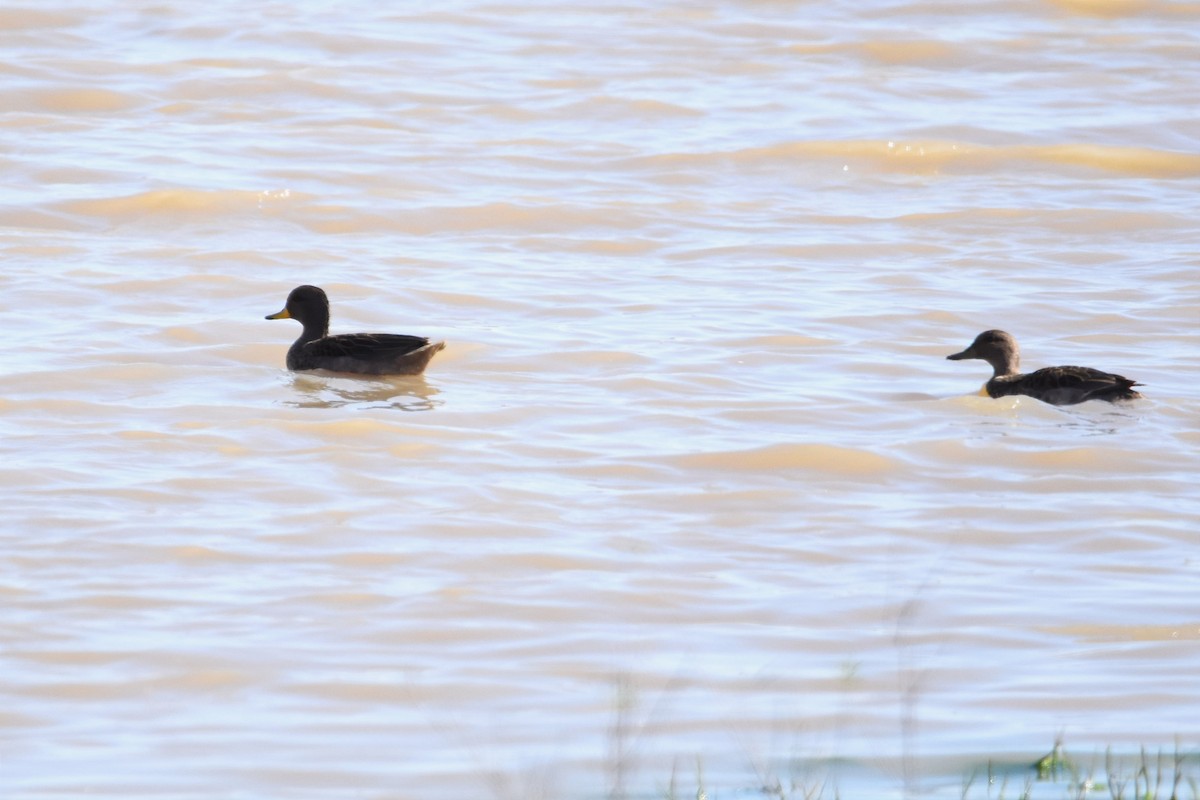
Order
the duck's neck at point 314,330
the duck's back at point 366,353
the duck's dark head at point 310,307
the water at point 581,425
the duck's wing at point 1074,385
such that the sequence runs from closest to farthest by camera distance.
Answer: the water at point 581,425 < the duck's wing at point 1074,385 < the duck's back at point 366,353 < the duck's neck at point 314,330 < the duck's dark head at point 310,307

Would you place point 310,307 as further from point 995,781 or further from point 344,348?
point 995,781

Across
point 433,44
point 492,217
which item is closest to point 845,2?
point 433,44

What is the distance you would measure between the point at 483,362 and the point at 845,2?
43.8ft

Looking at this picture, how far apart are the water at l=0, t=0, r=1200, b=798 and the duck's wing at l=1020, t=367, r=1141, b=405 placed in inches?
3.6

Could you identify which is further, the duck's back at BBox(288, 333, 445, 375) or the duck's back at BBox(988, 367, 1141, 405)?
the duck's back at BBox(288, 333, 445, 375)

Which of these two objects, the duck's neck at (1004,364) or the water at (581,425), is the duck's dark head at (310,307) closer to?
the water at (581,425)

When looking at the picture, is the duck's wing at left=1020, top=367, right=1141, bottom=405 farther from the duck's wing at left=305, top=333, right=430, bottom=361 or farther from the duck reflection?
the duck's wing at left=305, top=333, right=430, bottom=361

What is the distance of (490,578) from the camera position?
22.4ft

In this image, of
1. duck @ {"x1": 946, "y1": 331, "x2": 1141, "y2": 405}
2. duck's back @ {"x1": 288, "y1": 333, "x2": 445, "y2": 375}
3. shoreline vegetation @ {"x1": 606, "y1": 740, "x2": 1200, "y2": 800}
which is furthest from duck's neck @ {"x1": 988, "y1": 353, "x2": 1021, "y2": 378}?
shoreline vegetation @ {"x1": 606, "y1": 740, "x2": 1200, "y2": 800}

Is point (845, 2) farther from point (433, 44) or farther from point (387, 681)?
point (387, 681)

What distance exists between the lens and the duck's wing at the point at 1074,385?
962 centimetres

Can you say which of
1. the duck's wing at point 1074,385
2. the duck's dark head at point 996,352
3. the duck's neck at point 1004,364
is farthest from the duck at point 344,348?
the duck's wing at point 1074,385

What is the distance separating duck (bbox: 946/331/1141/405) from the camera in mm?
9625

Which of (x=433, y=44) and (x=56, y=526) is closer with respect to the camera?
(x=56, y=526)
